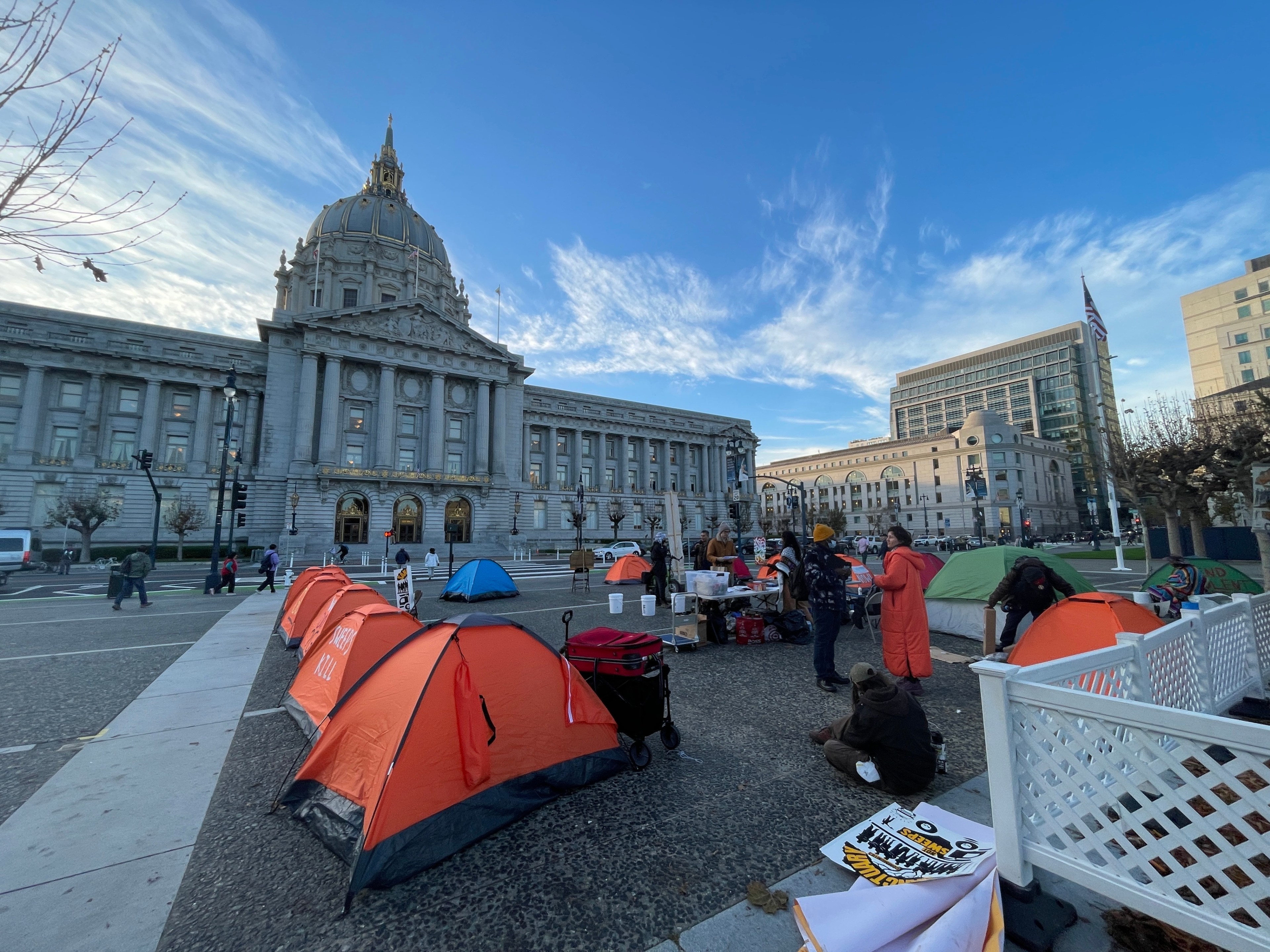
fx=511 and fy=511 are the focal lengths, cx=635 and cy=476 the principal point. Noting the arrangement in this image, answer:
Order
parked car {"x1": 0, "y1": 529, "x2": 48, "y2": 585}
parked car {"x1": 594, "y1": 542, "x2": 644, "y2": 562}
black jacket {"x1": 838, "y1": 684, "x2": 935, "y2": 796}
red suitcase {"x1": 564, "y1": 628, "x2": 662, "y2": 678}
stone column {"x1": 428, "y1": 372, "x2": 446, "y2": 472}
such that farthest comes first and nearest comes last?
stone column {"x1": 428, "y1": 372, "x2": 446, "y2": 472} → parked car {"x1": 594, "y1": 542, "x2": 644, "y2": 562} → parked car {"x1": 0, "y1": 529, "x2": 48, "y2": 585} → red suitcase {"x1": 564, "y1": 628, "x2": 662, "y2": 678} → black jacket {"x1": 838, "y1": 684, "x2": 935, "y2": 796}

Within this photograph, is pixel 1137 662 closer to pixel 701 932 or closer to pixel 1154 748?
pixel 1154 748

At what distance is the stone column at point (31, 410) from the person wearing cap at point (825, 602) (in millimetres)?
60413

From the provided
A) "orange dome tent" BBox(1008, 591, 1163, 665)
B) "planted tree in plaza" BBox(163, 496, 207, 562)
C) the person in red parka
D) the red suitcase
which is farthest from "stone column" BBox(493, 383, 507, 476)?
"orange dome tent" BBox(1008, 591, 1163, 665)

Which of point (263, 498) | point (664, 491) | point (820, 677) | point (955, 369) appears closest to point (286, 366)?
point (263, 498)

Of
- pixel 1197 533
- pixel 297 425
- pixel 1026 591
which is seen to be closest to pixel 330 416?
pixel 297 425

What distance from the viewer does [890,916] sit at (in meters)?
2.42

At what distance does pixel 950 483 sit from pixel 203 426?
98.3 metres

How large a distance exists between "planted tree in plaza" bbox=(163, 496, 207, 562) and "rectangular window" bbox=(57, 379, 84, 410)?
38.1 feet

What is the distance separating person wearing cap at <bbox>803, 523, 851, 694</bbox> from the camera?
6805 mm

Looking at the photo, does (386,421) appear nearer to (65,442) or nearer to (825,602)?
(65,442)

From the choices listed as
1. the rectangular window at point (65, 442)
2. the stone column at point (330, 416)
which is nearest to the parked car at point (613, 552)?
the stone column at point (330, 416)

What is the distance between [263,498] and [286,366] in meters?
11.9

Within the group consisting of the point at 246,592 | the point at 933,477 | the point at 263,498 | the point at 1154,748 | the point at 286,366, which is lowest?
the point at 246,592

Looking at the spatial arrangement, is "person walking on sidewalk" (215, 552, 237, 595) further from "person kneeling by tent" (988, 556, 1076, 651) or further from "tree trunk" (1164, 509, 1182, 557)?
"tree trunk" (1164, 509, 1182, 557)
